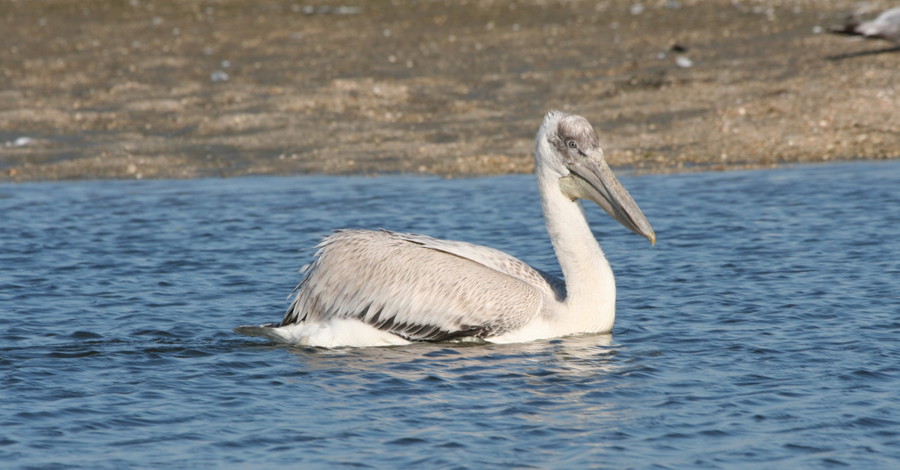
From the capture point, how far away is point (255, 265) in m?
8.88

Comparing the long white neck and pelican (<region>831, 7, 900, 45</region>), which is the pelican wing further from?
pelican (<region>831, 7, 900, 45</region>)

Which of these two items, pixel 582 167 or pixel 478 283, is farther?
pixel 582 167

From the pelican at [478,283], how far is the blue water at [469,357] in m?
0.14

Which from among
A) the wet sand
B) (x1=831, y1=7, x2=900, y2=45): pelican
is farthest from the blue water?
(x1=831, y1=7, x2=900, y2=45): pelican

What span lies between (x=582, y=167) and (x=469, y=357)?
1.27 m

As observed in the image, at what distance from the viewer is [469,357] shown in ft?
21.1

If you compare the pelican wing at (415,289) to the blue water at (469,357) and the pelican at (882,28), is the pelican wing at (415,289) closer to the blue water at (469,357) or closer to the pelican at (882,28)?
the blue water at (469,357)

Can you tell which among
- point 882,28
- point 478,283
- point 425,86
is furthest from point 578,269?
point 882,28

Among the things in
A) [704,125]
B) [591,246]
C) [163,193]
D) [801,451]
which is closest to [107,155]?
[163,193]

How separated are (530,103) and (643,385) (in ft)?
31.0

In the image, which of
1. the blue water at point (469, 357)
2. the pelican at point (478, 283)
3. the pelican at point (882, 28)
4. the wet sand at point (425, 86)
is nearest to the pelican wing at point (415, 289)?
the pelican at point (478, 283)

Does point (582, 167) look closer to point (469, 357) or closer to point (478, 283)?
point (478, 283)

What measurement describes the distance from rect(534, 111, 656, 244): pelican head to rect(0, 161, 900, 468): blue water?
2.27 feet

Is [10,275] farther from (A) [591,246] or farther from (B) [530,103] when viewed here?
(B) [530,103]
